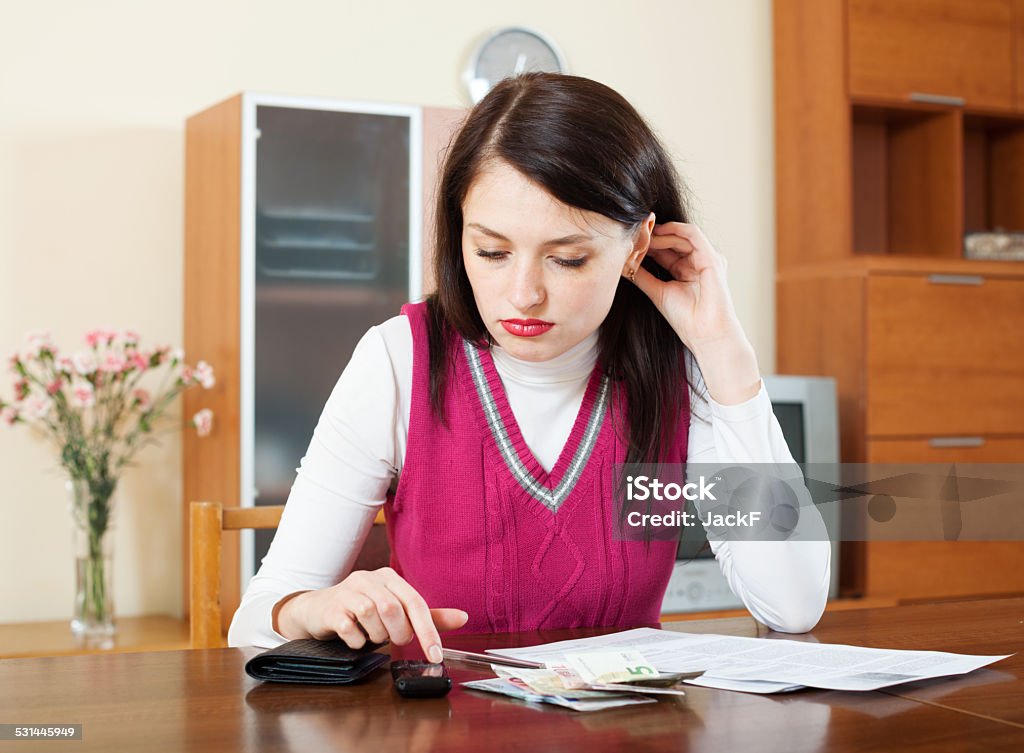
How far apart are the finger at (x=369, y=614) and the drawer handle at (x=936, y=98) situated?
3032mm

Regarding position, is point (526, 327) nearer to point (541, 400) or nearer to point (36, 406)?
point (541, 400)

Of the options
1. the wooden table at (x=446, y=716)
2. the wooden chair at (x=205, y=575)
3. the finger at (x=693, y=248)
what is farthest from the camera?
the finger at (x=693, y=248)

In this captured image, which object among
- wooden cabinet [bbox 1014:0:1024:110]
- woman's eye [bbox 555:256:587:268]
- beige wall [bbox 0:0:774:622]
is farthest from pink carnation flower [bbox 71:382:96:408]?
wooden cabinet [bbox 1014:0:1024:110]

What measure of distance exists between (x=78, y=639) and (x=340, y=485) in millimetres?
1611

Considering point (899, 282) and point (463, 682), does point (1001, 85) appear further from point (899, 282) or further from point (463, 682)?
point (463, 682)

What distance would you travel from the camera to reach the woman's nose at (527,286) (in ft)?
4.21

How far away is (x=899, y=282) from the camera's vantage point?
3.39 m

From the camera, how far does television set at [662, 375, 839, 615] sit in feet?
10.5

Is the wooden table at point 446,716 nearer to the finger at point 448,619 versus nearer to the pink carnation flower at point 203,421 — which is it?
the finger at point 448,619

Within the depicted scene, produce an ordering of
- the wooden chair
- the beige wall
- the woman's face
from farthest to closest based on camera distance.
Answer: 1. the beige wall
2. the wooden chair
3. the woman's face

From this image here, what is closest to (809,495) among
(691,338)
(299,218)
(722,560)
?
(722,560)

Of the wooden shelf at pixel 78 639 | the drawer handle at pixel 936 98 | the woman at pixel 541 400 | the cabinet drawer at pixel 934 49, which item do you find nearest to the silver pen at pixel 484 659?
the woman at pixel 541 400

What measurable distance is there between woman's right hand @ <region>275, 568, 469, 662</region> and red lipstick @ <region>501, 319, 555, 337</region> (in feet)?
1.18

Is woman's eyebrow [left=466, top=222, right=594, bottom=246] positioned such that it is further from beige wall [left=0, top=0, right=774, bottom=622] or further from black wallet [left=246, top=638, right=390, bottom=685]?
beige wall [left=0, top=0, right=774, bottom=622]
